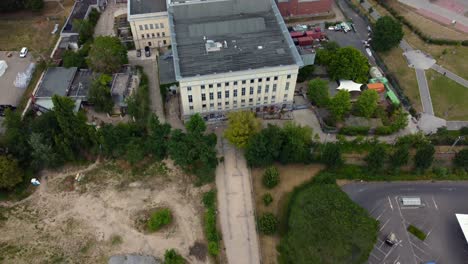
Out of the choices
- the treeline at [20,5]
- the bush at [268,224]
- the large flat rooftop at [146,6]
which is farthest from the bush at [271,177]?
the treeline at [20,5]

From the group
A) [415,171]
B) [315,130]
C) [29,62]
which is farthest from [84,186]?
[415,171]

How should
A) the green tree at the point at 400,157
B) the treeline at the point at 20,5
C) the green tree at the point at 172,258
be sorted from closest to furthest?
1. the green tree at the point at 172,258
2. the green tree at the point at 400,157
3. the treeline at the point at 20,5

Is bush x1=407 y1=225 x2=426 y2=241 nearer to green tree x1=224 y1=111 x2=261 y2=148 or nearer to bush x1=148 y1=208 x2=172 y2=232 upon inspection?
green tree x1=224 y1=111 x2=261 y2=148

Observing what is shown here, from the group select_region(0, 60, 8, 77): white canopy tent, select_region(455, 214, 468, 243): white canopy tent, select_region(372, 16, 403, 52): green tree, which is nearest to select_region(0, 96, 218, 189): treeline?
select_region(0, 60, 8, 77): white canopy tent

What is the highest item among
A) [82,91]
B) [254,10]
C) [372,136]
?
[254,10]

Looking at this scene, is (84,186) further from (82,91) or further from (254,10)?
(254,10)

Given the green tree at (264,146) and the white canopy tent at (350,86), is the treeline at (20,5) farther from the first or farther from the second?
the white canopy tent at (350,86)
